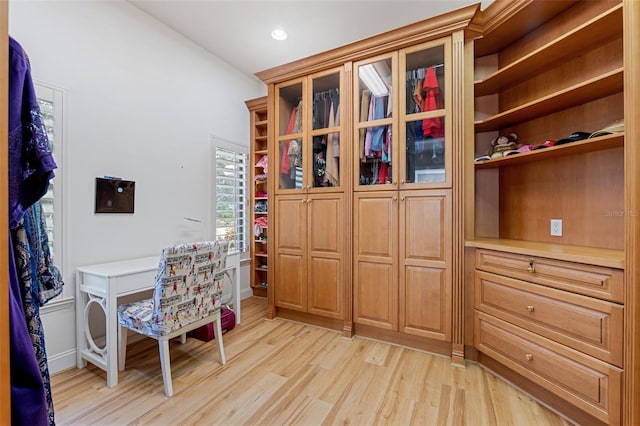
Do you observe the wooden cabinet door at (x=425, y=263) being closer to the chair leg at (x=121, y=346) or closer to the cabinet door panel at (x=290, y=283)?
the cabinet door panel at (x=290, y=283)

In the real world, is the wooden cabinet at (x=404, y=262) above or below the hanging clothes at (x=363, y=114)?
below

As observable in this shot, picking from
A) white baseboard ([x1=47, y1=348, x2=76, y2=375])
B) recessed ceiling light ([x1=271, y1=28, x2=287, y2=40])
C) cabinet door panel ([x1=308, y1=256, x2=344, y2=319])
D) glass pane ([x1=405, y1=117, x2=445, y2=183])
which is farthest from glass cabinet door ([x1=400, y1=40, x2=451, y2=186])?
white baseboard ([x1=47, y1=348, x2=76, y2=375])

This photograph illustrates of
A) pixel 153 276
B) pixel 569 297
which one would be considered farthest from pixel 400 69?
pixel 153 276

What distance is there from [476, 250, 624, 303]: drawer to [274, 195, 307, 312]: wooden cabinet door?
1.55m

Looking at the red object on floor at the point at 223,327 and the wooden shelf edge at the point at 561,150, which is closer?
the wooden shelf edge at the point at 561,150

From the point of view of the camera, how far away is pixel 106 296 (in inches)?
72.0

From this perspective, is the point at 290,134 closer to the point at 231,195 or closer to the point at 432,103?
the point at 231,195

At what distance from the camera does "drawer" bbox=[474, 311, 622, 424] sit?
133 cm

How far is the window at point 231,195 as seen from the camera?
3246mm

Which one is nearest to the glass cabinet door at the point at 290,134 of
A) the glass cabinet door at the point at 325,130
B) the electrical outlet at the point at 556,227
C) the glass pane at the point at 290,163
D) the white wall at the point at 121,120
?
the glass pane at the point at 290,163

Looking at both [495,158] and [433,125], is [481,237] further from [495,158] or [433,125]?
[433,125]

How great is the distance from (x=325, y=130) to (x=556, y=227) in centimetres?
198

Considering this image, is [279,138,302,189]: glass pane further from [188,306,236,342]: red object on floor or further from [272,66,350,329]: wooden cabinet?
[188,306,236,342]: red object on floor

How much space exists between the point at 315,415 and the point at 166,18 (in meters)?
3.44
